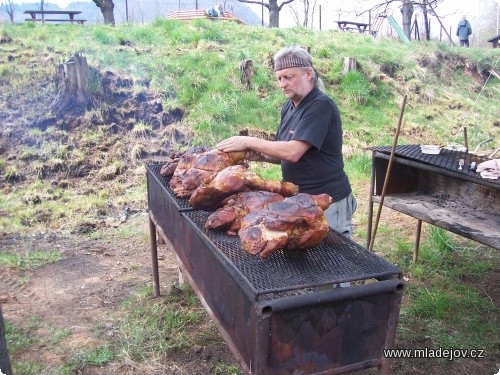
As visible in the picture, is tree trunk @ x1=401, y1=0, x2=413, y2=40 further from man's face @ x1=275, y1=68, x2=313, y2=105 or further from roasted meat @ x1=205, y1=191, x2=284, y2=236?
roasted meat @ x1=205, y1=191, x2=284, y2=236

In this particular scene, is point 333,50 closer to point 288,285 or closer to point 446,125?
point 446,125

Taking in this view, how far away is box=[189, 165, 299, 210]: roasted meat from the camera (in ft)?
8.24

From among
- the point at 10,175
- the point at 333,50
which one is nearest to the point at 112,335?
the point at 10,175

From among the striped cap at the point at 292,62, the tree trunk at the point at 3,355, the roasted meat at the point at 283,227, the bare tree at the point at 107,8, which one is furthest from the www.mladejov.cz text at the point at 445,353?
the bare tree at the point at 107,8

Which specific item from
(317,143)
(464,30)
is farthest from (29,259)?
(464,30)

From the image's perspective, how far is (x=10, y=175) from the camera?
704cm

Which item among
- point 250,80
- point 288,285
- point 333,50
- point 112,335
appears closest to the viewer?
point 288,285

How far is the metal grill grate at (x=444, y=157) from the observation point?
3.73 metres

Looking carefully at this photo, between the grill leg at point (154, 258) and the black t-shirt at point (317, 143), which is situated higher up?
the black t-shirt at point (317, 143)

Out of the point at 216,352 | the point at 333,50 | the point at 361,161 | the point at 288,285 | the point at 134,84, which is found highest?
the point at 333,50

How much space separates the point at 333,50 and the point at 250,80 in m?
3.71

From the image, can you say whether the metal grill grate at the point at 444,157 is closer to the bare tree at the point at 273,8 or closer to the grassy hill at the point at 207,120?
the grassy hill at the point at 207,120

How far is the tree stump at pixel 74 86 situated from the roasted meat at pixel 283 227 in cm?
720

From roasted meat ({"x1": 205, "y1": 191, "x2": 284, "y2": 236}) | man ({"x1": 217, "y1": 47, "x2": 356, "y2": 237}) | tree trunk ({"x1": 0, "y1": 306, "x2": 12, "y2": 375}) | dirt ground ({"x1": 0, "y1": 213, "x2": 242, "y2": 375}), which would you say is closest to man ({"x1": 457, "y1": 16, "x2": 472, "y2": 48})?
dirt ground ({"x1": 0, "y1": 213, "x2": 242, "y2": 375})
